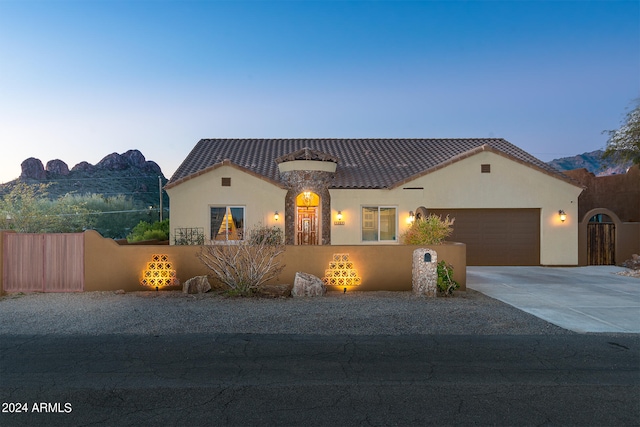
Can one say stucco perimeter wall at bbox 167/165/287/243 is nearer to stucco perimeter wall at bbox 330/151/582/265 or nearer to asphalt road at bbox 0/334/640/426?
stucco perimeter wall at bbox 330/151/582/265

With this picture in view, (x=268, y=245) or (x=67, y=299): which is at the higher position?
(x=268, y=245)

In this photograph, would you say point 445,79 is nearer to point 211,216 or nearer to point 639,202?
point 639,202

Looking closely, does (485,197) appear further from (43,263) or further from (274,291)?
(43,263)

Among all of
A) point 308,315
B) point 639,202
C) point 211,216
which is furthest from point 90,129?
point 639,202

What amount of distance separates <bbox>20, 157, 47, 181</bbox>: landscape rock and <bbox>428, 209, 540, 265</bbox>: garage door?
206 ft

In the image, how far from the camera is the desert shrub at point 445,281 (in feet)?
36.9

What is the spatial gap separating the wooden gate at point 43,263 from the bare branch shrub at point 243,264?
3.53 m

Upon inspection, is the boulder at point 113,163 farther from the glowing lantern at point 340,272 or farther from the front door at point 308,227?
the glowing lantern at point 340,272

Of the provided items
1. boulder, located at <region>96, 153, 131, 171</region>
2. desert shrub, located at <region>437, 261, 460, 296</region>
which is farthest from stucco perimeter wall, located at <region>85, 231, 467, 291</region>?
boulder, located at <region>96, 153, 131, 171</region>

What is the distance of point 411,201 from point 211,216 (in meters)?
8.78

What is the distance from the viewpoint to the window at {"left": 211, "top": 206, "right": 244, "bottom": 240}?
57.9ft

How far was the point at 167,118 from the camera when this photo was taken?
30.7 metres

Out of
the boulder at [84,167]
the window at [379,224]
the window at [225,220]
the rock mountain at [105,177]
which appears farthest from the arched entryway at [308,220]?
the boulder at [84,167]

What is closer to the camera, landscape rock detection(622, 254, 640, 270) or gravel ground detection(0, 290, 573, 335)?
gravel ground detection(0, 290, 573, 335)
